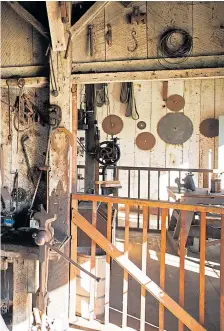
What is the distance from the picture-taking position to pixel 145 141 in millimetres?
7109

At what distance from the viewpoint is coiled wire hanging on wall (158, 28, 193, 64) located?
2.53 m

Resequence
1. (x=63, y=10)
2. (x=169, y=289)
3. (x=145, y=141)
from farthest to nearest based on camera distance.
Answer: (x=145, y=141)
(x=169, y=289)
(x=63, y=10)

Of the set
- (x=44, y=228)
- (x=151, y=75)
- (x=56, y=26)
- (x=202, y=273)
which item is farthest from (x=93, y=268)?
(x=56, y=26)

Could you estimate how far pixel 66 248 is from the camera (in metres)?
2.60

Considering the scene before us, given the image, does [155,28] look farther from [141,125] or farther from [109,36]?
[141,125]

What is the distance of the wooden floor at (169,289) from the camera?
8.61ft

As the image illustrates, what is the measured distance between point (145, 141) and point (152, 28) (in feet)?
15.0

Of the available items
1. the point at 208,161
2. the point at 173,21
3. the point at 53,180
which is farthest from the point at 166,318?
the point at 208,161

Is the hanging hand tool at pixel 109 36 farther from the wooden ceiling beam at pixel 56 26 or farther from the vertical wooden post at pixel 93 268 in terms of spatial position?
the vertical wooden post at pixel 93 268

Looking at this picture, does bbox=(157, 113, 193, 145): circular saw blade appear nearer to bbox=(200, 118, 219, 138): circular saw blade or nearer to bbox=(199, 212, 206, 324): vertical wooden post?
bbox=(200, 118, 219, 138): circular saw blade

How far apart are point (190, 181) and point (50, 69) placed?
2.67 meters

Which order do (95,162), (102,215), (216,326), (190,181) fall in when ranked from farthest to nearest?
(95,162) → (190,181) → (102,215) → (216,326)

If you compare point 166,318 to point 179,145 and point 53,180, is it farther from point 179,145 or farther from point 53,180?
point 179,145

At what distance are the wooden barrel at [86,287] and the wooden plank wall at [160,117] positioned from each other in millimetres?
4466
